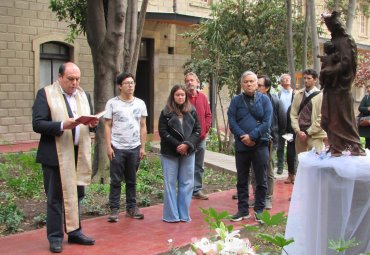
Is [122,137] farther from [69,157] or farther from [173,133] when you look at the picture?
[69,157]

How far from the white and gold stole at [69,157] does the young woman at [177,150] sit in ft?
4.77

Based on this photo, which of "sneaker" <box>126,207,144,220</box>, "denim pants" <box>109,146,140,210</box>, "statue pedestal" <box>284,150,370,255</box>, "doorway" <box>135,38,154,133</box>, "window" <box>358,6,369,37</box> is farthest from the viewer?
"window" <box>358,6,369,37</box>

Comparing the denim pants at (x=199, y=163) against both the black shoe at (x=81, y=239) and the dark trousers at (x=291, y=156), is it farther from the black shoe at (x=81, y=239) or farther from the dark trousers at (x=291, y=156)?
the black shoe at (x=81, y=239)

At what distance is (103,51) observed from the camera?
945cm

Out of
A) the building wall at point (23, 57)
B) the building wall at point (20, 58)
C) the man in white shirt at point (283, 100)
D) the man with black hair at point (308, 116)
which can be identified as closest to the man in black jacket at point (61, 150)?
the man with black hair at point (308, 116)

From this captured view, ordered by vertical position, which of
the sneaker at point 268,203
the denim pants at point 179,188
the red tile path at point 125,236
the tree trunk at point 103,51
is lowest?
the red tile path at point 125,236

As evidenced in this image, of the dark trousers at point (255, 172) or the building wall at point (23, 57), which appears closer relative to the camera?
the dark trousers at point (255, 172)

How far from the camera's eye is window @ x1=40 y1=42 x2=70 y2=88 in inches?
658

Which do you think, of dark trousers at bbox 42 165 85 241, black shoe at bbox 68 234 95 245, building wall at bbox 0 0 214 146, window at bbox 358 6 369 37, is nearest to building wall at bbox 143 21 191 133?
building wall at bbox 0 0 214 146

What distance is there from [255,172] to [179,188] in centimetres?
105

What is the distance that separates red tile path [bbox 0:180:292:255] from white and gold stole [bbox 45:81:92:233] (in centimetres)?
40

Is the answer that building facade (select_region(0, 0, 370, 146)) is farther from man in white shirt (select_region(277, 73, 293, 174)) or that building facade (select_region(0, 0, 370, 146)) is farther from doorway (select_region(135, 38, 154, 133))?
man in white shirt (select_region(277, 73, 293, 174))

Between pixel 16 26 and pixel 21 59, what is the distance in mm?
938

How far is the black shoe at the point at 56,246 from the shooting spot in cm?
587
